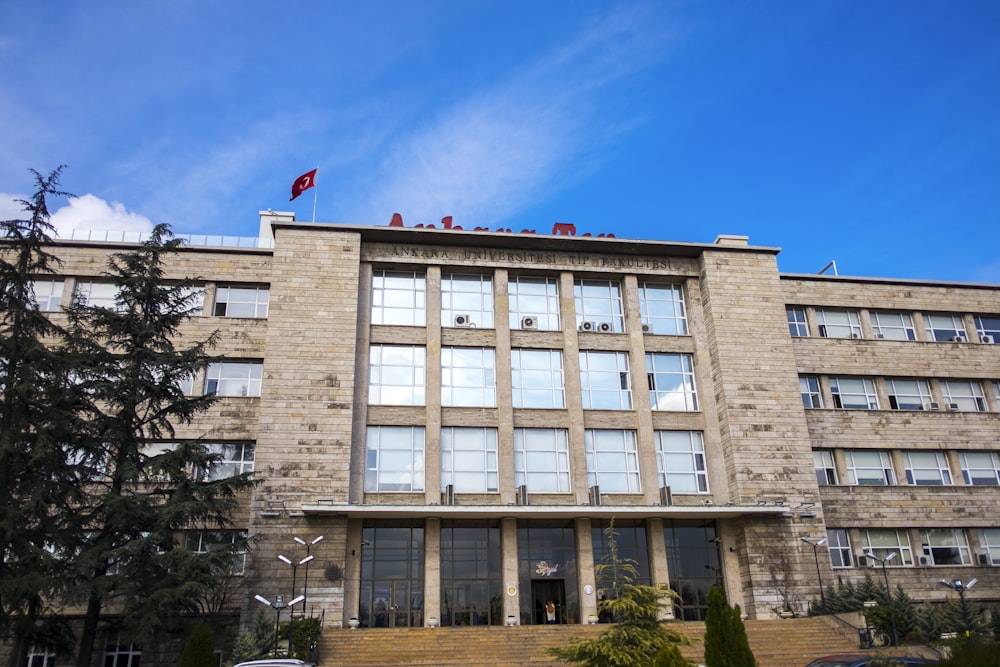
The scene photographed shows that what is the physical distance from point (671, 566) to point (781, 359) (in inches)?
387

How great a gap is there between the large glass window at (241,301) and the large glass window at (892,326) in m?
27.4

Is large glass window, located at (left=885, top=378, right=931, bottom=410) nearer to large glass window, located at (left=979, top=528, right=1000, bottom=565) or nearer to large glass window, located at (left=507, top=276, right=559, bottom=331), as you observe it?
large glass window, located at (left=979, top=528, right=1000, bottom=565)

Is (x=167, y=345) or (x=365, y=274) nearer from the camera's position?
(x=167, y=345)

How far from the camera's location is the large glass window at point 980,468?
3509cm

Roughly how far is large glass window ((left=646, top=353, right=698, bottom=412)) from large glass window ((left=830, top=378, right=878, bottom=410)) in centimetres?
672

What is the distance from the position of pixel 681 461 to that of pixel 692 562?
3.96 metres

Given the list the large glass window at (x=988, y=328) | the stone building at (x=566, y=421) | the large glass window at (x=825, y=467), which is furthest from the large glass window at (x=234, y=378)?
the large glass window at (x=988, y=328)

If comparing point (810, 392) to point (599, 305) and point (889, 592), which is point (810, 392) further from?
point (599, 305)

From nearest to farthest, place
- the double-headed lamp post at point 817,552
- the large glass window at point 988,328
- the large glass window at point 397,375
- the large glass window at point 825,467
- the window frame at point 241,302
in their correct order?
the double-headed lamp post at point 817,552 < the large glass window at point 397,375 < the window frame at point 241,302 < the large glass window at point 825,467 < the large glass window at point 988,328

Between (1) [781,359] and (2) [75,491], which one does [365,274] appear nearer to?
(2) [75,491]

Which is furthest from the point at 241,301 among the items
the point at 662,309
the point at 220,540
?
the point at 662,309

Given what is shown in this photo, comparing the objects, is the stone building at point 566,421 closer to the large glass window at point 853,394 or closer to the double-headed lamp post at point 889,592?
the large glass window at point 853,394

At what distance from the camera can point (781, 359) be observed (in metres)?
33.7

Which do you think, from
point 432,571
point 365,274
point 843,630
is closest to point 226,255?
point 365,274
